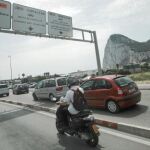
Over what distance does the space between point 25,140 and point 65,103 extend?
1721 mm

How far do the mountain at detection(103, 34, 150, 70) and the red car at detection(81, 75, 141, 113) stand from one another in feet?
264

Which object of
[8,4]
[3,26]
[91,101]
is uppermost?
[8,4]

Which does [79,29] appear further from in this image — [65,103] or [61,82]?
[65,103]

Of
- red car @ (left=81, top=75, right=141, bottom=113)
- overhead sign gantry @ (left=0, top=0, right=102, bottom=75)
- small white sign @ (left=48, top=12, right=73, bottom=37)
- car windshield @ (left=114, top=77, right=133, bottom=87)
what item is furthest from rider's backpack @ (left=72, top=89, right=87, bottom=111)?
small white sign @ (left=48, top=12, right=73, bottom=37)

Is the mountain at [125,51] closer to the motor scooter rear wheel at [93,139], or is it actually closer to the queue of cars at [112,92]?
the queue of cars at [112,92]

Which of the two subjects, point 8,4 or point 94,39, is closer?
point 8,4

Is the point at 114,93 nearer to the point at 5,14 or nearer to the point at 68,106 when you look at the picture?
the point at 68,106

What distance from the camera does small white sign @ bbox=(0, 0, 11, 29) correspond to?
18.5 meters

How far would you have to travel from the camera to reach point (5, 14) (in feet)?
61.7

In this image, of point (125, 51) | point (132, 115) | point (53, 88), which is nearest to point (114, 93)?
point (132, 115)

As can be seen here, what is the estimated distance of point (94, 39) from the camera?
26.6 meters

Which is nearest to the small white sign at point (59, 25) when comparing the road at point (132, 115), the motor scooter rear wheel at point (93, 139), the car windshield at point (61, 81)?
the car windshield at point (61, 81)

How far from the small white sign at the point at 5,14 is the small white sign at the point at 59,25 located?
4.38m

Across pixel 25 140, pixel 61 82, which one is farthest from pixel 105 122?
pixel 61 82
